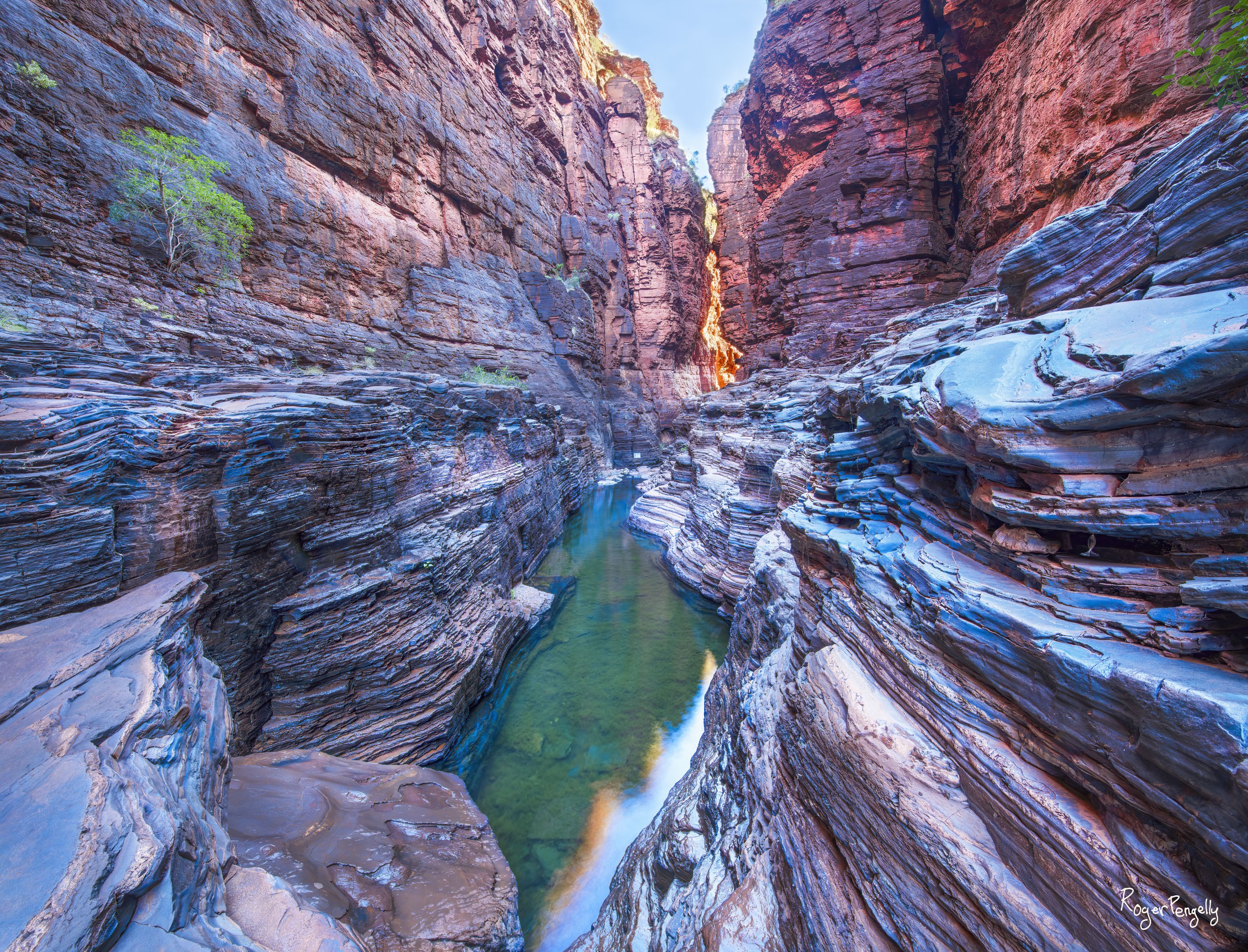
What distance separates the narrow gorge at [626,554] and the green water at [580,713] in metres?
0.08

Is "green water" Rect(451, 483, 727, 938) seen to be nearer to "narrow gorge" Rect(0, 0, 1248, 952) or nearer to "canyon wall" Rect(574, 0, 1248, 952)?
"narrow gorge" Rect(0, 0, 1248, 952)

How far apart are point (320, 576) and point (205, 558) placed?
1.37 meters

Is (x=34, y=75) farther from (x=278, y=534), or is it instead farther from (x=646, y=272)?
(x=646, y=272)

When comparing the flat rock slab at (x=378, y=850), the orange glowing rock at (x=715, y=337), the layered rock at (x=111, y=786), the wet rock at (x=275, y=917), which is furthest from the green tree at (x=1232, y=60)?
the orange glowing rock at (x=715, y=337)

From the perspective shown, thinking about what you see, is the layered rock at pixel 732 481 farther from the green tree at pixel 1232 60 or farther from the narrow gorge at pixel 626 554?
the green tree at pixel 1232 60

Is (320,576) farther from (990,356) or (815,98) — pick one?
(815,98)

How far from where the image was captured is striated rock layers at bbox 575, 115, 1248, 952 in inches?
63.7

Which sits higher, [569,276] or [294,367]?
[569,276]

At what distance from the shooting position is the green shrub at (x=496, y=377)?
671 inches

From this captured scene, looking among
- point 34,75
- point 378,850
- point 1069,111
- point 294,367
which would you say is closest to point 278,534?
point 378,850

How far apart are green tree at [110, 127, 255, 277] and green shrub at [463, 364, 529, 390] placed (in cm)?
740

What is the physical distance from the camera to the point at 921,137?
14.4 meters
